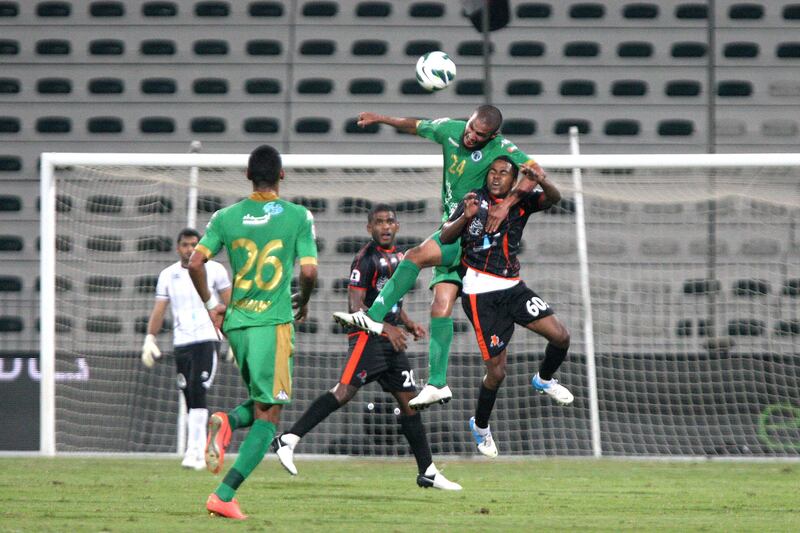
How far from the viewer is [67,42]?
55.1 feet

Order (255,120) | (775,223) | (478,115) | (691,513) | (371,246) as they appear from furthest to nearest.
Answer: (255,120), (775,223), (371,246), (478,115), (691,513)

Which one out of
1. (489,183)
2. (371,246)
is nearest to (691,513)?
(489,183)

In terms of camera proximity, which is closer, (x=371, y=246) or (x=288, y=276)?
(x=288, y=276)

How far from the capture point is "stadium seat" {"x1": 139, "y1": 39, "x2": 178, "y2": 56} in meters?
16.8

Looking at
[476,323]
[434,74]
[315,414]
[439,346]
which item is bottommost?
[315,414]

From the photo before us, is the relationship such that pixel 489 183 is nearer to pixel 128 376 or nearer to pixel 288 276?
pixel 288 276

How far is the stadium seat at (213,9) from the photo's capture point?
17062 mm

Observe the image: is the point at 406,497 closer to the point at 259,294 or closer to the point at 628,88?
the point at 259,294

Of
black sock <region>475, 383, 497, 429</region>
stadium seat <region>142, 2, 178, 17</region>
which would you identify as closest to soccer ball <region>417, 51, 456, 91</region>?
black sock <region>475, 383, 497, 429</region>

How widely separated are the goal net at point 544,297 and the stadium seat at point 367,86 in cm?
194

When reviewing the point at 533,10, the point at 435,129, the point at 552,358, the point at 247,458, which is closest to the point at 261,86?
the point at 533,10

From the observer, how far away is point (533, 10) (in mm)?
16969

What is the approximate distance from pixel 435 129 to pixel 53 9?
9537mm

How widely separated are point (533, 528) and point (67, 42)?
12.1 m
